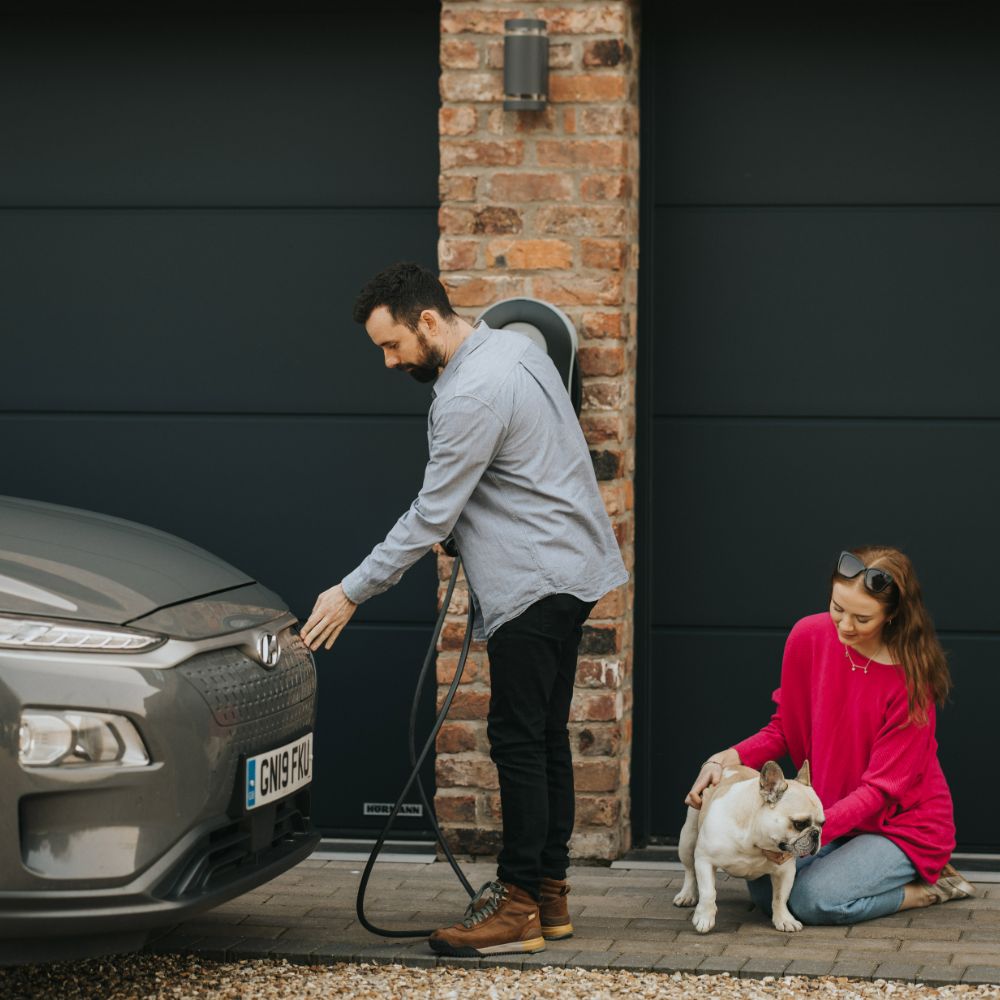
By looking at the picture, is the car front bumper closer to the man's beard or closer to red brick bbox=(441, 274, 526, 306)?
the man's beard

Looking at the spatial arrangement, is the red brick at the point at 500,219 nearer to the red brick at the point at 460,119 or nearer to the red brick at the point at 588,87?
the red brick at the point at 460,119

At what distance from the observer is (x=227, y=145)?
6.20 metres

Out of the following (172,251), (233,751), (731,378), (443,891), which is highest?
(172,251)

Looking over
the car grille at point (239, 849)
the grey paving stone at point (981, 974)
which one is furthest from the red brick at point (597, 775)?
the grey paving stone at point (981, 974)

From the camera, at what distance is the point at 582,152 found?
5.68 m

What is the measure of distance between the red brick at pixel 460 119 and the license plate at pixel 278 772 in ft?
7.09

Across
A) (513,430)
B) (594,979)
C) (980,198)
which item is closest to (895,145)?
(980,198)

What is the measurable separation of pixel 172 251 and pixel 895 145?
254 cm

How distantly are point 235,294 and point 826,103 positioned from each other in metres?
2.16

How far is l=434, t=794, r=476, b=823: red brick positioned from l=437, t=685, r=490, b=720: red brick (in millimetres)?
275

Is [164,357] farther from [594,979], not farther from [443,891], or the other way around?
[594,979]

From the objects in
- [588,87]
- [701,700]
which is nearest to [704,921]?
[701,700]

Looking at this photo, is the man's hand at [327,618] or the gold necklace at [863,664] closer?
the man's hand at [327,618]

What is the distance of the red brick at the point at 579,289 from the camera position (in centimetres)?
565
